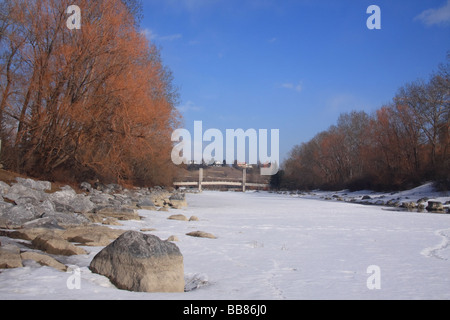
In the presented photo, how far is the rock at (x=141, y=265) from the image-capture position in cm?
392

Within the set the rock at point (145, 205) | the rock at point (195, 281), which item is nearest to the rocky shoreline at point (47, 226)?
the rock at point (195, 281)

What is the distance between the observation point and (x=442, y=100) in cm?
3400

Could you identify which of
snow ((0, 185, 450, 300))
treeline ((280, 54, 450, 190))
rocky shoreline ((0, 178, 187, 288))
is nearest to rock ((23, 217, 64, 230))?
rocky shoreline ((0, 178, 187, 288))

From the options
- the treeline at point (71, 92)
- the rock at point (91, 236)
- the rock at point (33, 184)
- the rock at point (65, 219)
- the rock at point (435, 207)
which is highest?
the treeline at point (71, 92)

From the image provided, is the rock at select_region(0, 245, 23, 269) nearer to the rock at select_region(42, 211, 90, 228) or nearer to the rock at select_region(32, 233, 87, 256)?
the rock at select_region(32, 233, 87, 256)

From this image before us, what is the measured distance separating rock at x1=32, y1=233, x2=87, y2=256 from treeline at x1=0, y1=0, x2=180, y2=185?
9.22m

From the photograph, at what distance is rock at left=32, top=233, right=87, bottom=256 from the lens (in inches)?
200

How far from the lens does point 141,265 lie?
398 cm

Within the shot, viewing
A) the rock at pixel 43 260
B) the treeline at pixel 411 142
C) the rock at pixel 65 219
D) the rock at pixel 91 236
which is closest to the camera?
the rock at pixel 43 260

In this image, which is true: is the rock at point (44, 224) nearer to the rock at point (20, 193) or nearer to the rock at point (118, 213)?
the rock at point (20, 193)

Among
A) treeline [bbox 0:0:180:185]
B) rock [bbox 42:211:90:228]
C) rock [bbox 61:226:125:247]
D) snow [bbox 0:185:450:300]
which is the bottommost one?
snow [bbox 0:185:450:300]

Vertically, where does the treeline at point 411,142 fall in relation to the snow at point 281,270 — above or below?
above

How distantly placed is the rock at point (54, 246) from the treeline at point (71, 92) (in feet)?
30.2

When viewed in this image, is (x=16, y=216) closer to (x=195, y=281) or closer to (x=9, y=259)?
(x=9, y=259)
